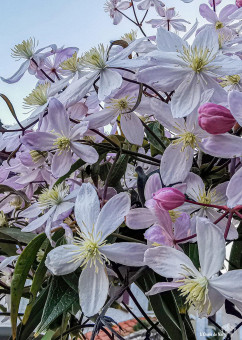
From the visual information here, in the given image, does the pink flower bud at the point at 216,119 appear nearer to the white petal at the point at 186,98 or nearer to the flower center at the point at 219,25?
the white petal at the point at 186,98

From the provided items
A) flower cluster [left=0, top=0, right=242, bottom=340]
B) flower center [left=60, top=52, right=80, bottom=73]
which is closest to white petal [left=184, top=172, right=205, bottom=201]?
flower cluster [left=0, top=0, right=242, bottom=340]

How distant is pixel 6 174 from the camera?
1.20 ft

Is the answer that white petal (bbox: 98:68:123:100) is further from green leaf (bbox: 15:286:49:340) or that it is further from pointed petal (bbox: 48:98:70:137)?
green leaf (bbox: 15:286:49:340)

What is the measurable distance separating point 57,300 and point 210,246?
0.11 meters

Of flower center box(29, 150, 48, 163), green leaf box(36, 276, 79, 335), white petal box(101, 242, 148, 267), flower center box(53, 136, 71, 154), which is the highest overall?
flower center box(53, 136, 71, 154)

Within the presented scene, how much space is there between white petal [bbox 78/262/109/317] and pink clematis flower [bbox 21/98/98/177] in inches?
2.6

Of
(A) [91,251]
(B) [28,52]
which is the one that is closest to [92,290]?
(A) [91,251]

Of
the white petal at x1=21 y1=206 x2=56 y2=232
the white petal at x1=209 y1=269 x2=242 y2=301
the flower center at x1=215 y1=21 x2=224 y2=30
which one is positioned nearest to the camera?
the white petal at x1=209 y1=269 x2=242 y2=301

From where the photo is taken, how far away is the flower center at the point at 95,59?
27 cm

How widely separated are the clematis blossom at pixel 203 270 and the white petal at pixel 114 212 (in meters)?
0.04

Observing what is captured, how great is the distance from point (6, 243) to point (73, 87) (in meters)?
0.15

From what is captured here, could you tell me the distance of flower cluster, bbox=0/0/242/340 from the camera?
0.20 meters

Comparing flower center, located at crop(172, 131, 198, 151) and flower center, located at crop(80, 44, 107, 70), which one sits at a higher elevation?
flower center, located at crop(80, 44, 107, 70)

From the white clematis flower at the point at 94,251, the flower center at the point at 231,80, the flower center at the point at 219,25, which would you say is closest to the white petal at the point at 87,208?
the white clematis flower at the point at 94,251
